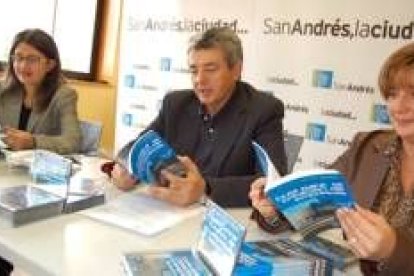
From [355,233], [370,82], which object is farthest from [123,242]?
[370,82]

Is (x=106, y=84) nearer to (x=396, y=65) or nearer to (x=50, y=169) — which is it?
(x=50, y=169)

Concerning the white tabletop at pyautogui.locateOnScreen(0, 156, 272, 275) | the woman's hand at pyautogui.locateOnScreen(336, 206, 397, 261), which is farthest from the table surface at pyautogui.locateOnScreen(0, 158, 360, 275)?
the woman's hand at pyautogui.locateOnScreen(336, 206, 397, 261)

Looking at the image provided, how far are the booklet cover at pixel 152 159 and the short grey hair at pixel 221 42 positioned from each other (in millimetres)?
506

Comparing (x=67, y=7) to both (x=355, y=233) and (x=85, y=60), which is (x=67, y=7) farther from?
(x=355, y=233)

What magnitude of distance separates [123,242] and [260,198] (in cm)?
40

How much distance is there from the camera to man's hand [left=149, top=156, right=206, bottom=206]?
1859mm

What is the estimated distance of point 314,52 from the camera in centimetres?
354

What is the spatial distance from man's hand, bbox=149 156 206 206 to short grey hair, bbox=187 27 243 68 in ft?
1.70

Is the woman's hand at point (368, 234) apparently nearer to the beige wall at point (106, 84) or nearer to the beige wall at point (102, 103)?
the beige wall at point (106, 84)

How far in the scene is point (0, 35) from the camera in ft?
18.1

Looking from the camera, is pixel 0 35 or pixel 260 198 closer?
pixel 260 198

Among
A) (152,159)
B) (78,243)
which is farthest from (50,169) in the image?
(78,243)

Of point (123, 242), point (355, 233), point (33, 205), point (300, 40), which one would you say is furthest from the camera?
point (300, 40)

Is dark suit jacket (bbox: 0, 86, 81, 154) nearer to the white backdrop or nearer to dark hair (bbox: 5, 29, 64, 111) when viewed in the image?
dark hair (bbox: 5, 29, 64, 111)
